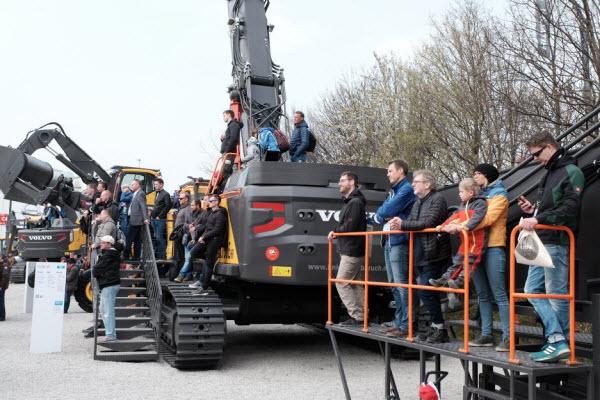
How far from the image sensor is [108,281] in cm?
1100

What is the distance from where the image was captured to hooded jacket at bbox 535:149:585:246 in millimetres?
4992

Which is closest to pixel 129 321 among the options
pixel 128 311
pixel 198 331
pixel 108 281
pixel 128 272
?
pixel 128 311

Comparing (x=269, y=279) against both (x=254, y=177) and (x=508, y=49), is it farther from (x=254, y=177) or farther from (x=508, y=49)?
(x=508, y=49)

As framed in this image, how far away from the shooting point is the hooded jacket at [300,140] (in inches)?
436

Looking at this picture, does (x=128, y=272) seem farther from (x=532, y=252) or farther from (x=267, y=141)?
(x=532, y=252)

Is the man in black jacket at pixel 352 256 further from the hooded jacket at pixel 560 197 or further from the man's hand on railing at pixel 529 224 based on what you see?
the man's hand on railing at pixel 529 224

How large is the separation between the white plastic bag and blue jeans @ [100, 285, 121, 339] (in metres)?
7.72

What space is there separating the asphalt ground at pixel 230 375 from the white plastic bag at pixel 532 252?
11.9 ft

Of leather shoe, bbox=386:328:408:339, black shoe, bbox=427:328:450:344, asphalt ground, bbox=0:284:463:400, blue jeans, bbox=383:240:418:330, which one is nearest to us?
black shoe, bbox=427:328:450:344

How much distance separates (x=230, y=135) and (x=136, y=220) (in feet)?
10.9

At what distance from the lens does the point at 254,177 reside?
9367 millimetres

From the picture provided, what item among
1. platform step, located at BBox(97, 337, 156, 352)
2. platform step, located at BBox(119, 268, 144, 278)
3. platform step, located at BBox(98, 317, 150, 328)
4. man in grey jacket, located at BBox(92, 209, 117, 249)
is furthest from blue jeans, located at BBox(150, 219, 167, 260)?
platform step, located at BBox(97, 337, 156, 352)

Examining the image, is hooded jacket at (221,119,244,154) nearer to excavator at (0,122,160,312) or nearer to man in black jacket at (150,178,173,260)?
man in black jacket at (150,178,173,260)

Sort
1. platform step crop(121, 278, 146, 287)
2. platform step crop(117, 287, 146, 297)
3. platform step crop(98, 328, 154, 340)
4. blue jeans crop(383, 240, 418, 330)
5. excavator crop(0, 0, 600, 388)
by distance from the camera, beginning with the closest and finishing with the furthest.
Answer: blue jeans crop(383, 240, 418, 330), excavator crop(0, 0, 600, 388), platform step crop(98, 328, 154, 340), platform step crop(117, 287, 146, 297), platform step crop(121, 278, 146, 287)
